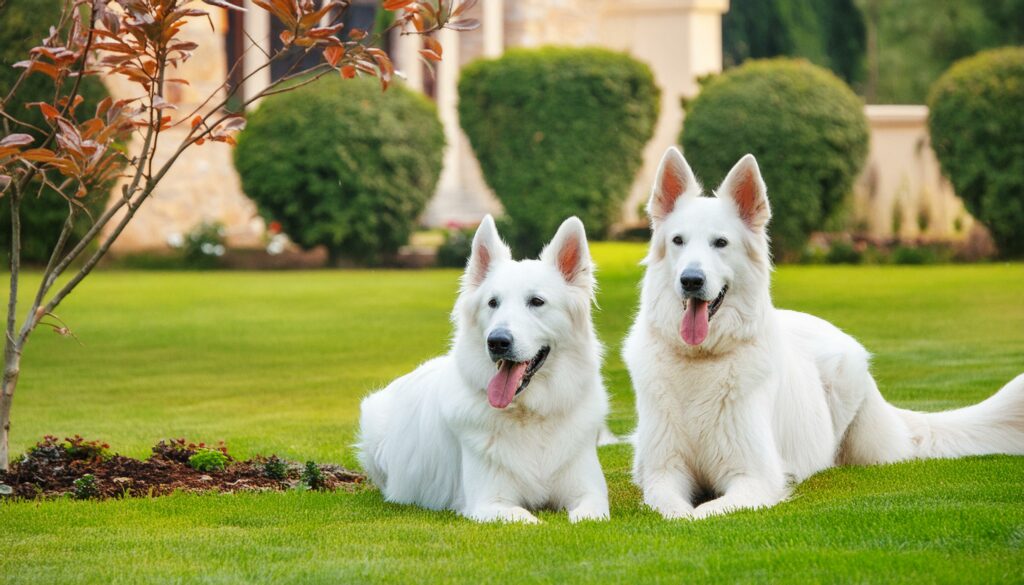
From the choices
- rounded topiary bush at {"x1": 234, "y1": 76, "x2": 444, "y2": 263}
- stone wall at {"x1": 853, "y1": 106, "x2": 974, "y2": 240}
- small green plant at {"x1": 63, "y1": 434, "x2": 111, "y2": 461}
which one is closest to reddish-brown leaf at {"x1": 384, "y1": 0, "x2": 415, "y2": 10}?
small green plant at {"x1": 63, "y1": 434, "x2": 111, "y2": 461}

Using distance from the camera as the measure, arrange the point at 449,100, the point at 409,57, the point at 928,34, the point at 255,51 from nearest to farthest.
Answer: the point at 255,51
the point at 409,57
the point at 449,100
the point at 928,34

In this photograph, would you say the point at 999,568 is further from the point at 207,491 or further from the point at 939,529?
the point at 207,491

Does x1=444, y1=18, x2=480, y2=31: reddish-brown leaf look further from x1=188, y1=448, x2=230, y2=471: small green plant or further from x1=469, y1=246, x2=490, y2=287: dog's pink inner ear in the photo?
x1=188, y1=448, x2=230, y2=471: small green plant

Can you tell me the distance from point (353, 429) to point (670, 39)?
2343 centimetres

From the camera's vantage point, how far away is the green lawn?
542 centimetres

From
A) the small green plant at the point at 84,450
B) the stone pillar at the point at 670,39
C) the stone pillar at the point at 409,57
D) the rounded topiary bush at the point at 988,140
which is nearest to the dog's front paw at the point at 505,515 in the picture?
the small green plant at the point at 84,450

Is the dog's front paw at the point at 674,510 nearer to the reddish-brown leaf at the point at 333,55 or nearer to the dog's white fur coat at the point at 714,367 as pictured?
the dog's white fur coat at the point at 714,367

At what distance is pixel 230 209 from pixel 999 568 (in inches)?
899

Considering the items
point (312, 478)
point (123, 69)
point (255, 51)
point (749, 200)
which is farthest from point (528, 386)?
point (255, 51)

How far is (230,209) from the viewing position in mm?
26688

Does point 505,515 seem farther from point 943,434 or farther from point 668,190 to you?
point 943,434

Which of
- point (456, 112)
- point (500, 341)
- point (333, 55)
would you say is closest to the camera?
point (500, 341)

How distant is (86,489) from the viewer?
7.33 metres

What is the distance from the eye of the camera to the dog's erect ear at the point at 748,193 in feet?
21.8
